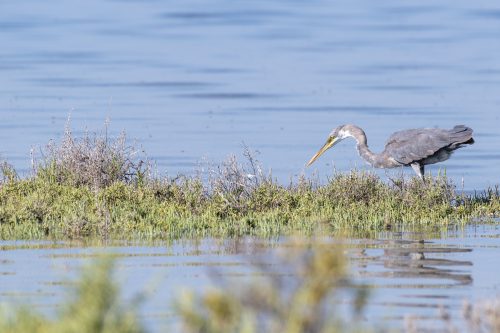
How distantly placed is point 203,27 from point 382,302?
4567 centimetres

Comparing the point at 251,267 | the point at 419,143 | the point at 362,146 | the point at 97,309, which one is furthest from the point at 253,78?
the point at 97,309

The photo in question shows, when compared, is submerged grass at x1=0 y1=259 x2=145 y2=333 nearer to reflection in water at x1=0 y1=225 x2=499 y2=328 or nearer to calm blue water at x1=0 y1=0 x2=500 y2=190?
reflection in water at x1=0 y1=225 x2=499 y2=328

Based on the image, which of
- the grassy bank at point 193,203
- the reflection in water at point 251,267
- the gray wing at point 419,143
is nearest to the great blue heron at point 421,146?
the gray wing at point 419,143

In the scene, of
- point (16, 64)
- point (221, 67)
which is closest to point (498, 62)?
point (221, 67)

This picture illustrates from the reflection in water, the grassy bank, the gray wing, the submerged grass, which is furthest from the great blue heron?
the submerged grass

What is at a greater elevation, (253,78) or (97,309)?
(253,78)

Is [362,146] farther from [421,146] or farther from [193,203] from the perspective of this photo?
[193,203]

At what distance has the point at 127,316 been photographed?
24.4 feet

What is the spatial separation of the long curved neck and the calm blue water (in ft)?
9.99

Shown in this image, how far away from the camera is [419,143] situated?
699 inches

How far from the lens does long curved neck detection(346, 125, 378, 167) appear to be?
61.2 ft

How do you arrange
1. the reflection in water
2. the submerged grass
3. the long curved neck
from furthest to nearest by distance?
1. the long curved neck
2. the reflection in water
3. the submerged grass

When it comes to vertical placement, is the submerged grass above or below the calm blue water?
below

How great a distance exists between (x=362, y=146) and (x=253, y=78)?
19.4 meters
